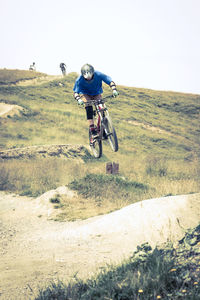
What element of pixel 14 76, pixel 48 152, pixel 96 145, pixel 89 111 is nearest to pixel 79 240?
pixel 96 145

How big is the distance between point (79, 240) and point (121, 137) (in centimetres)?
2578

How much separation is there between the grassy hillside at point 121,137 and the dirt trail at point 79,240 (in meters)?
3.84

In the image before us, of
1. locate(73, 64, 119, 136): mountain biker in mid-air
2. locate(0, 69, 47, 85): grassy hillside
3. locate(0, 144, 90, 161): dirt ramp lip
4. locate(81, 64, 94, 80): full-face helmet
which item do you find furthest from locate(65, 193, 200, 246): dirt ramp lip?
locate(0, 69, 47, 85): grassy hillside

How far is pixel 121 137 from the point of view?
33.4 meters

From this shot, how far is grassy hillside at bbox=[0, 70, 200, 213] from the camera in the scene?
16812mm

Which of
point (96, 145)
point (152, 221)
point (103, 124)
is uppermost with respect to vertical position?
point (103, 124)

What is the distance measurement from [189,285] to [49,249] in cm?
479

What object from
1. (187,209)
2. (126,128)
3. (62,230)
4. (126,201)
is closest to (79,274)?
(187,209)

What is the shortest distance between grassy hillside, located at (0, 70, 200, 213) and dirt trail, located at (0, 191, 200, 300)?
3.84 m

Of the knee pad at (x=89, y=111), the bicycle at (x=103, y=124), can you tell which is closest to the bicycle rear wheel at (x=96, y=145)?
the bicycle at (x=103, y=124)

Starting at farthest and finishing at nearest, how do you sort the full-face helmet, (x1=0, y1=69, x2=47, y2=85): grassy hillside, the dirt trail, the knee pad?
1. (x1=0, y1=69, x2=47, y2=85): grassy hillside
2. the knee pad
3. the full-face helmet
4. the dirt trail

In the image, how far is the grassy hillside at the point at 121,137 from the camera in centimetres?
1681

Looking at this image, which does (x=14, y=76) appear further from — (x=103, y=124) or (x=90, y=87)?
(x=103, y=124)

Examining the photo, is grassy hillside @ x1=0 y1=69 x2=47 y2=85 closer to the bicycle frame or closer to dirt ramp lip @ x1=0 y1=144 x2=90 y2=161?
dirt ramp lip @ x1=0 y1=144 x2=90 y2=161
